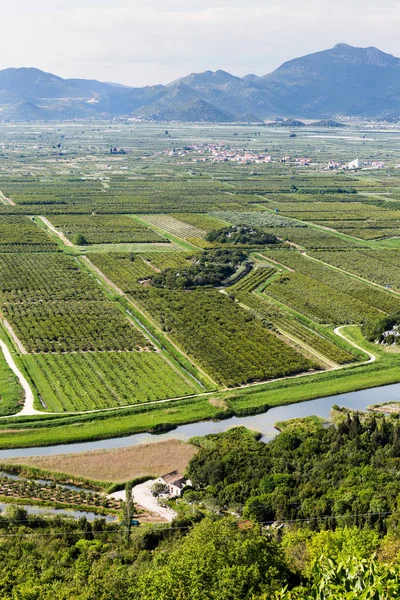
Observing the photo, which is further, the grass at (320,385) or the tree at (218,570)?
the grass at (320,385)

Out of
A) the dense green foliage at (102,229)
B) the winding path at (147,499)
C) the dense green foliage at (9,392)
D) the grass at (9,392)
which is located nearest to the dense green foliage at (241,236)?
the dense green foliage at (102,229)

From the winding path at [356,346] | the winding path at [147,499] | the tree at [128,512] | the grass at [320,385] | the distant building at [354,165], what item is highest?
the distant building at [354,165]

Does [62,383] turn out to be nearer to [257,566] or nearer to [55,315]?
[55,315]

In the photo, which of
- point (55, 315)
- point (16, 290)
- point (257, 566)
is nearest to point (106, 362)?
point (55, 315)

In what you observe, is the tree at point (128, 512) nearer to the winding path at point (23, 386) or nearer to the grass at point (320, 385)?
the winding path at point (23, 386)

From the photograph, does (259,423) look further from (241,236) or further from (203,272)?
(241,236)

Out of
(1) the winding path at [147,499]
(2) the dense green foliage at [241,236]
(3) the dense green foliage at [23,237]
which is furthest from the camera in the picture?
(2) the dense green foliage at [241,236]
